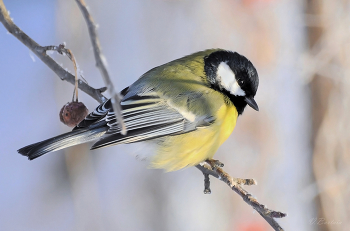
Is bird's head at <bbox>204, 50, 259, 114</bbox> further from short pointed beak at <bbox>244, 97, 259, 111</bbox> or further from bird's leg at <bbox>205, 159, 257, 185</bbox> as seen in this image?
bird's leg at <bbox>205, 159, 257, 185</bbox>

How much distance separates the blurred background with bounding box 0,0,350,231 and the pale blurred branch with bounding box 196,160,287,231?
1541 millimetres

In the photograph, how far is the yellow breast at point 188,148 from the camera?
149 cm

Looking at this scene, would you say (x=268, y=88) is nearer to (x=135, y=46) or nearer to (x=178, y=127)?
(x=135, y=46)

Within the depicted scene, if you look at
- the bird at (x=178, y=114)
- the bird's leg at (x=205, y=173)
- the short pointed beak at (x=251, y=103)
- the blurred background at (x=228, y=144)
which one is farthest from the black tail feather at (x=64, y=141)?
the blurred background at (x=228, y=144)

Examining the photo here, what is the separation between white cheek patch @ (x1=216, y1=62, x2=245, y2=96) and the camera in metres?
1.70

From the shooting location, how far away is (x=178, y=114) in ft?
5.05

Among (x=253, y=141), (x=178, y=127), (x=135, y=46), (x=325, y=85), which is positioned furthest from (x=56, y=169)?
(x=325, y=85)

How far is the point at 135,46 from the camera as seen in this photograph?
3.53 meters

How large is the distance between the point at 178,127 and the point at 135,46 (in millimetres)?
2205

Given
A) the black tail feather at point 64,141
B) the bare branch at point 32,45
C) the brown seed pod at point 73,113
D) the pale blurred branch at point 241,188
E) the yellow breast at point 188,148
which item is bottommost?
the pale blurred branch at point 241,188

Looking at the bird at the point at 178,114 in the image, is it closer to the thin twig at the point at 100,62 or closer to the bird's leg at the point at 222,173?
the bird's leg at the point at 222,173

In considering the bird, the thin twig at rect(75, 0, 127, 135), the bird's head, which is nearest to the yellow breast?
the bird

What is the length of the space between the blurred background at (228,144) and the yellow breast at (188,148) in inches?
59.4

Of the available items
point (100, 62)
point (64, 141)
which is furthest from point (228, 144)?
point (100, 62)
